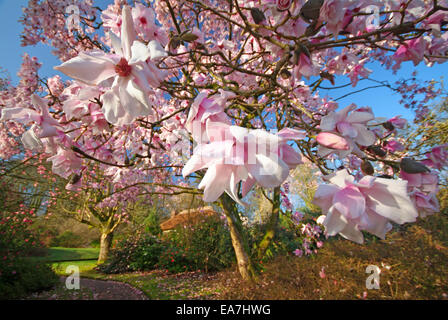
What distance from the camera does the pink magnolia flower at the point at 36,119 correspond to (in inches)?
36.1

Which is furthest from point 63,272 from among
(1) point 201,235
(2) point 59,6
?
(2) point 59,6

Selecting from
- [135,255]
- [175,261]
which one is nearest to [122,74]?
[175,261]

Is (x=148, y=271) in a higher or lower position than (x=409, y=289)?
lower

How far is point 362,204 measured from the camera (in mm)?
572

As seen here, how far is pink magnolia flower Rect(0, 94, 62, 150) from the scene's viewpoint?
917 millimetres

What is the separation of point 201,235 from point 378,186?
296 inches

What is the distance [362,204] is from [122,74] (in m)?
0.79

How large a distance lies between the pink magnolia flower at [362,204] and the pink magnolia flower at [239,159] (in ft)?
0.61

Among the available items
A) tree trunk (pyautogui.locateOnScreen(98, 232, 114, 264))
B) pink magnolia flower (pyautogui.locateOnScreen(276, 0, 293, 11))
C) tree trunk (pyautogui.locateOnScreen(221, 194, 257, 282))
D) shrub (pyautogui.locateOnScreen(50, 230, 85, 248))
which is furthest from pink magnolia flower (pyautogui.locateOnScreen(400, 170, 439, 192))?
shrub (pyautogui.locateOnScreen(50, 230, 85, 248))

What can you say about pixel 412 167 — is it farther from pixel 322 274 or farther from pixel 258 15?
pixel 322 274

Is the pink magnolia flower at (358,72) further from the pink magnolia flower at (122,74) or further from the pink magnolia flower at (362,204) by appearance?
the pink magnolia flower at (122,74)

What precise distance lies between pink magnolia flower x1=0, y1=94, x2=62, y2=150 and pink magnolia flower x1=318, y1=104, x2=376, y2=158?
1100 millimetres
